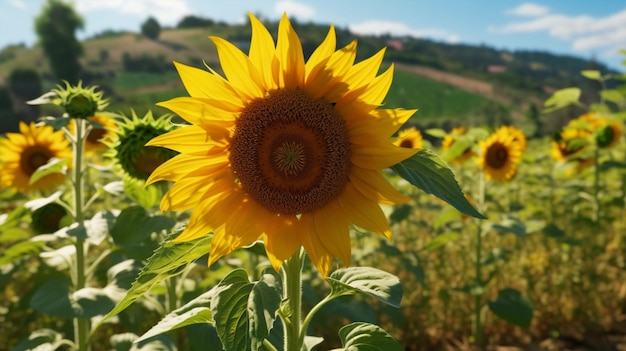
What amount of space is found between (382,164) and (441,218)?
6.66 ft

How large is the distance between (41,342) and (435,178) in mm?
1865

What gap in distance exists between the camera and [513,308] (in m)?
3.10

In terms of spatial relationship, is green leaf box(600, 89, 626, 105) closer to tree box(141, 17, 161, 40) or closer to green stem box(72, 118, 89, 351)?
green stem box(72, 118, 89, 351)

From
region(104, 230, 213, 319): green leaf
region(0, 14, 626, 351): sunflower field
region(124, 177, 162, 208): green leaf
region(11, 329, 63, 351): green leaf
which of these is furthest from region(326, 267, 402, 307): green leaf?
region(11, 329, 63, 351): green leaf

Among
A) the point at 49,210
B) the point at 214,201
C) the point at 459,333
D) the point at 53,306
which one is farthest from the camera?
the point at 459,333

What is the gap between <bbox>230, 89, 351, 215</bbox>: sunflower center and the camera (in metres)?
1.30

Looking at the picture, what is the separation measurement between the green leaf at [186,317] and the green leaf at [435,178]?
53 centimetres

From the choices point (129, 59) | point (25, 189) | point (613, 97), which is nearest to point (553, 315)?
point (613, 97)

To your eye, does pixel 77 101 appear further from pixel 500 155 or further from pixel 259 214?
pixel 500 155

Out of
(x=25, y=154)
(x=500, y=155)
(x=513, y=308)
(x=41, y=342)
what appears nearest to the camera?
(x=41, y=342)

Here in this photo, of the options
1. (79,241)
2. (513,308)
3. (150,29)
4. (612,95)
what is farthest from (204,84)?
(150,29)

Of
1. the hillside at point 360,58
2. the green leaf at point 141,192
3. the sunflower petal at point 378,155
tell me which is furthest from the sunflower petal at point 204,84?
the hillside at point 360,58

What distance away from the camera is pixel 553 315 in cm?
375

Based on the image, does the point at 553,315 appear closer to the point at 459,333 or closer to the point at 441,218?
the point at 459,333
